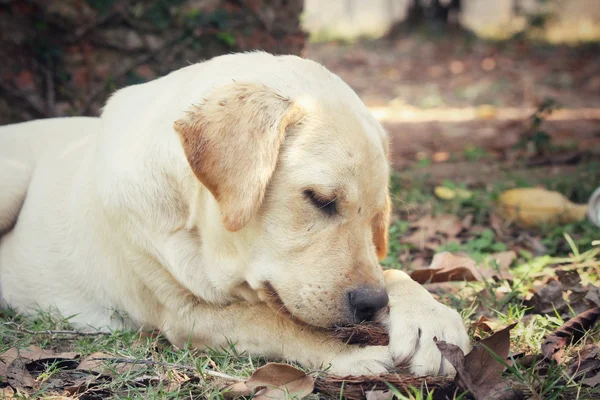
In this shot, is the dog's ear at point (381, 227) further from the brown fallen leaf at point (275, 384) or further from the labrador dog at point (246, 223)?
the brown fallen leaf at point (275, 384)

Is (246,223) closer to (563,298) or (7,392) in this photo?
(7,392)

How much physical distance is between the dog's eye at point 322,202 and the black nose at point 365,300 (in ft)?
1.07

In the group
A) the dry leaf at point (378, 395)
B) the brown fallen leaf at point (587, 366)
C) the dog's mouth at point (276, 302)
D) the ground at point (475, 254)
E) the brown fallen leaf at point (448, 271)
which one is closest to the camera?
the dry leaf at point (378, 395)

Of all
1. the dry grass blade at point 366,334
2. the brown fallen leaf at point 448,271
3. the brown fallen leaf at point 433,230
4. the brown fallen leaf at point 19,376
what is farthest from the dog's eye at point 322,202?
the brown fallen leaf at point 433,230

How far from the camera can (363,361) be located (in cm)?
266

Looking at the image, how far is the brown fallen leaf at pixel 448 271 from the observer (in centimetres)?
370

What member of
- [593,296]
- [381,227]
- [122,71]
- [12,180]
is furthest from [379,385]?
[122,71]

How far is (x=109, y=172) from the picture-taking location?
314 centimetres

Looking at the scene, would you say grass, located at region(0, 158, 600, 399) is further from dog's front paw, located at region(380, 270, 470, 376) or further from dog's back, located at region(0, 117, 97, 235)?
dog's back, located at region(0, 117, 97, 235)

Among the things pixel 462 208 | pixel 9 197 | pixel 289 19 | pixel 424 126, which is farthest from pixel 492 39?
pixel 9 197

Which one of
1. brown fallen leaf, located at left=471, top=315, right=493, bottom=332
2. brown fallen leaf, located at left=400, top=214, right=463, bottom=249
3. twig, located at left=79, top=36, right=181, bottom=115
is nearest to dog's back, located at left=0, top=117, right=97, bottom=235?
twig, located at left=79, top=36, right=181, bottom=115

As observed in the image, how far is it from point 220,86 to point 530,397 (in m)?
1.68

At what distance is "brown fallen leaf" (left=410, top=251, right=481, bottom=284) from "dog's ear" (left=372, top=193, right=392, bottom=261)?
0.40 metres

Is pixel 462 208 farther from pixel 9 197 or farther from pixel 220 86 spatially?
pixel 9 197
